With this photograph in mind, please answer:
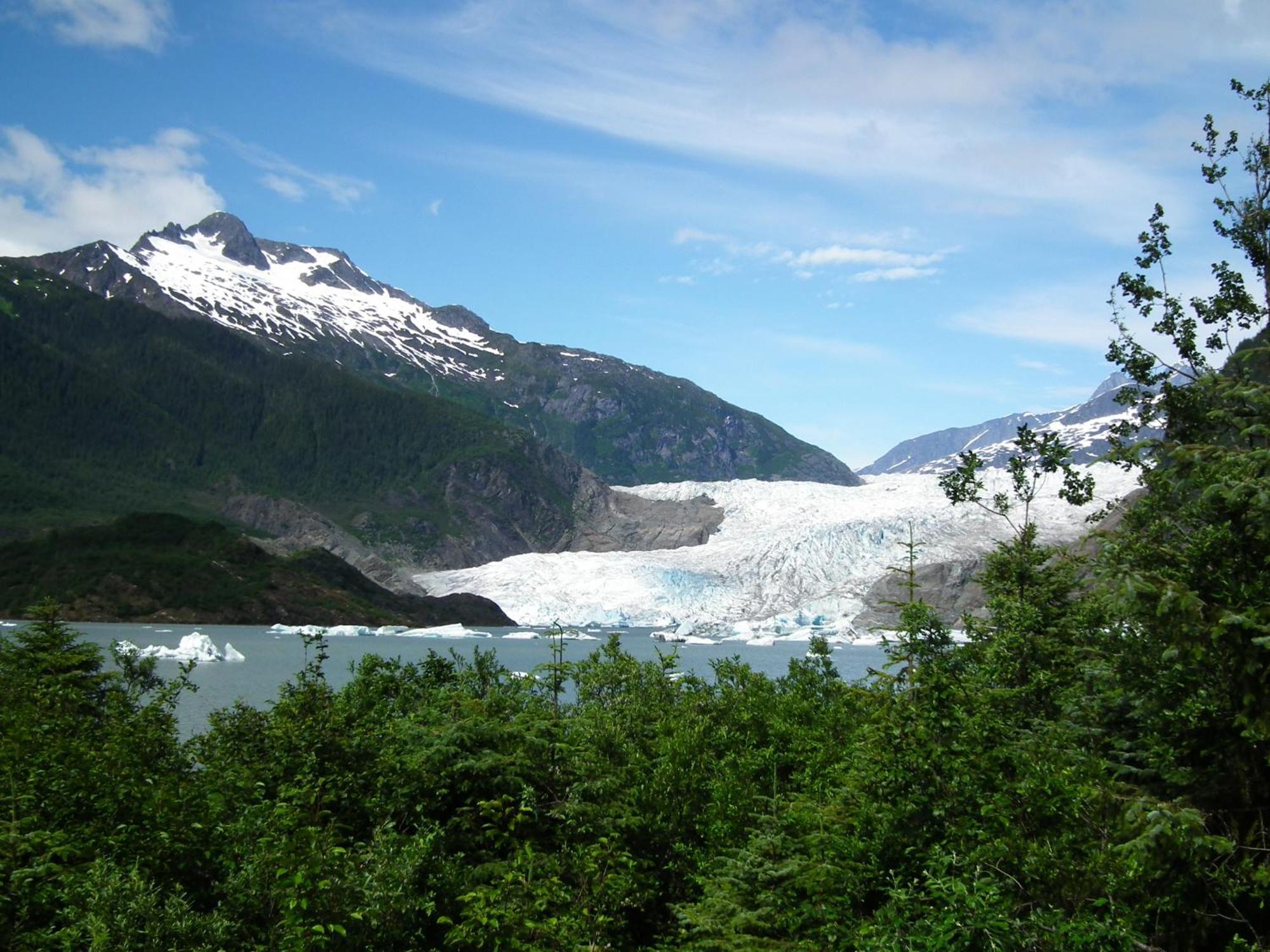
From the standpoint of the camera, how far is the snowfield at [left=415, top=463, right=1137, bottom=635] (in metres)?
93.9

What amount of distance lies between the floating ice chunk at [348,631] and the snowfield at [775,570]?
19149 mm

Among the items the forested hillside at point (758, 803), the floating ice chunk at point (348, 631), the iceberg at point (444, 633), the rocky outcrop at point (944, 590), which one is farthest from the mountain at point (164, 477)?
the forested hillside at point (758, 803)

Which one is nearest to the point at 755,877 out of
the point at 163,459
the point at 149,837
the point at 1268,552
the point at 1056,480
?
the point at 1268,552

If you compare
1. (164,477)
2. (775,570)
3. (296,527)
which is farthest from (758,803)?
(164,477)

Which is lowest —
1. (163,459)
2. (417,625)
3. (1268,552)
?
(417,625)

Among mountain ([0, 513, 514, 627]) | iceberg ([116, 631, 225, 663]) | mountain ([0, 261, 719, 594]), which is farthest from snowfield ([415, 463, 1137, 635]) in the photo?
iceberg ([116, 631, 225, 663])

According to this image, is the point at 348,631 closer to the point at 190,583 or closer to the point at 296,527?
the point at 190,583

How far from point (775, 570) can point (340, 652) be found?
46.6m

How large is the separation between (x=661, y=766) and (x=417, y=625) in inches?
3962

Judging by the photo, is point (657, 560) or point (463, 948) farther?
point (657, 560)

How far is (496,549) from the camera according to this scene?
198m

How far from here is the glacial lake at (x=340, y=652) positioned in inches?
1567

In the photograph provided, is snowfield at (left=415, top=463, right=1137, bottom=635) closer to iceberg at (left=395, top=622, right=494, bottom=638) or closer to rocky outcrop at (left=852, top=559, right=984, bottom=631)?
rocky outcrop at (left=852, top=559, right=984, bottom=631)

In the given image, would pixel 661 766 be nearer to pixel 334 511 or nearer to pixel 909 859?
pixel 909 859
